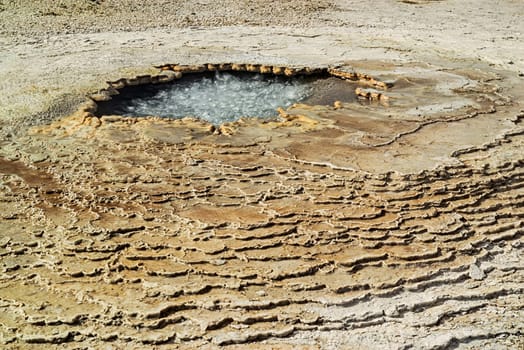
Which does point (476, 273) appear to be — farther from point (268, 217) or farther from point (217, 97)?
point (217, 97)

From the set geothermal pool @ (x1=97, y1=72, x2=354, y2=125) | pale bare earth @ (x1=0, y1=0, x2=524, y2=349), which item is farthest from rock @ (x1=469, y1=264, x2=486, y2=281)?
geothermal pool @ (x1=97, y1=72, x2=354, y2=125)

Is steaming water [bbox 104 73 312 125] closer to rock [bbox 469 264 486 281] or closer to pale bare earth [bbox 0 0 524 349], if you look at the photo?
pale bare earth [bbox 0 0 524 349]

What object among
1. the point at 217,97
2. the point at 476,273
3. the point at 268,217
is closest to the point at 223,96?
the point at 217,97

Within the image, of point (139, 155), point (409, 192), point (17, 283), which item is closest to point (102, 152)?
point (139, 155)

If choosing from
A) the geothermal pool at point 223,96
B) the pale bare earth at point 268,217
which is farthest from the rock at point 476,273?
the geothermal pool at point 223,96

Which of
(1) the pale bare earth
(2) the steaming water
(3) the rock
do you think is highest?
(2) the steaming water

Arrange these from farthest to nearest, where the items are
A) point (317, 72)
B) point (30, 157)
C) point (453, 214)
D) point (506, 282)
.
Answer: point (317, 72) < point (30, 157) < point (453, 214) < point (506, 282)

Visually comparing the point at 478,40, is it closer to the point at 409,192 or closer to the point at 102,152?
the point at 409,192
